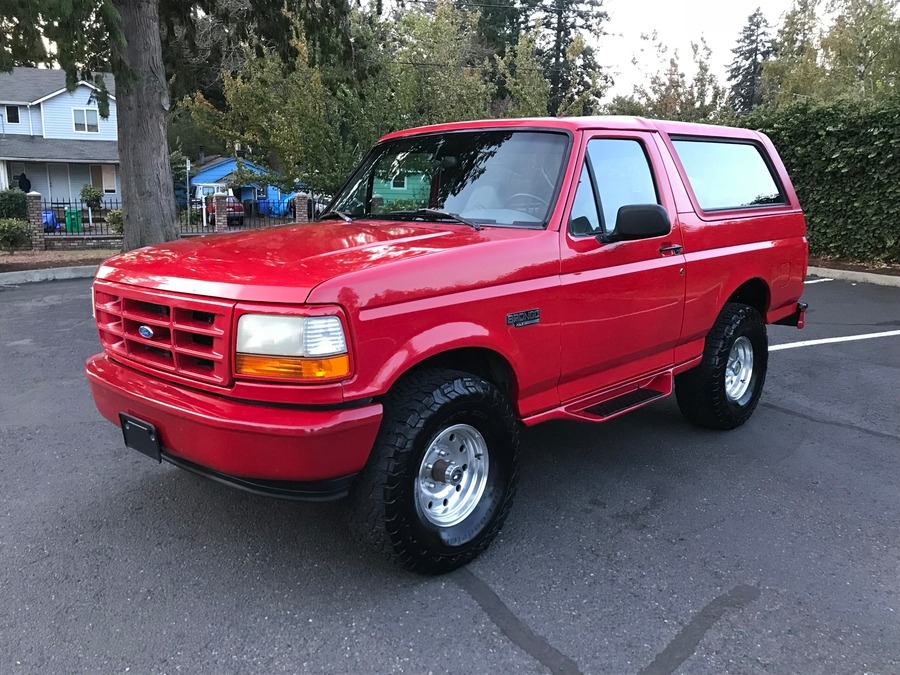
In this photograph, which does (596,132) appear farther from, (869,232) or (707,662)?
(869,232)

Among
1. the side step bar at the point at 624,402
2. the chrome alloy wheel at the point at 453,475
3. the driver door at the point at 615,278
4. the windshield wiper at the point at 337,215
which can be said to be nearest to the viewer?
the chrome alloy wheel at the point at 453,475

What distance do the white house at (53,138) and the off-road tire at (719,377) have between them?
114 feet

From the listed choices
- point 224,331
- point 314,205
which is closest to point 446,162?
point 224,331

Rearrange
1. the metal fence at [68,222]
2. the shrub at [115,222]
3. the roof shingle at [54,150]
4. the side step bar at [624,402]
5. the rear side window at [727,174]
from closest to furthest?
1. the side step bar at [624,402]
2. the rear side window at [727,174]
3. the shrub at [115,222]
4. the metal fence at [68,222]
5. the roof shingle at [54,150]

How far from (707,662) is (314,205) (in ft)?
62.9

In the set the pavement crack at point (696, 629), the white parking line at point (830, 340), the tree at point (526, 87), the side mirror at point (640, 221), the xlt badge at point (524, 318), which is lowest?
the pavement crack at point (696, 629)

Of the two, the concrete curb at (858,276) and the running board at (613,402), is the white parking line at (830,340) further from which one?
the concrete curb at (858,276)

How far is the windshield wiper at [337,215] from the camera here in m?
4.26

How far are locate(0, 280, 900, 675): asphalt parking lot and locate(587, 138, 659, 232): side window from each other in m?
1.62

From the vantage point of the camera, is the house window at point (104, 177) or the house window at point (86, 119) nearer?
the house window at point (86, 119)

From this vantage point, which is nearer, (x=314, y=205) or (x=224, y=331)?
(x=224, y=331)

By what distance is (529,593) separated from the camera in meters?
3.01

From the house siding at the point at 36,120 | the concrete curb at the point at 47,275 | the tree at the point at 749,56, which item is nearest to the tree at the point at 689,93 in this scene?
the concrete curb at the point at 47,275

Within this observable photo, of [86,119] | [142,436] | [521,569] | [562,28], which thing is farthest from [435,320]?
[562,28]
